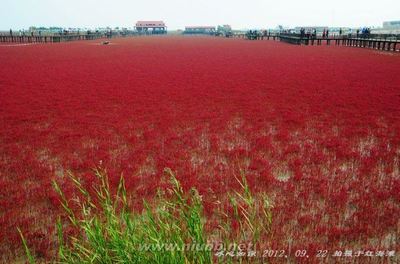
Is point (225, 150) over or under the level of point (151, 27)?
under

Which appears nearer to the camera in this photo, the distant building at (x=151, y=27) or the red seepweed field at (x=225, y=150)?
the red seepweed field at (x=225, y=150)

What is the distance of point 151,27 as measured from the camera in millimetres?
168875

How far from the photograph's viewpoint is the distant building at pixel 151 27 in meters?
167

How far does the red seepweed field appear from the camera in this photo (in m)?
4.42

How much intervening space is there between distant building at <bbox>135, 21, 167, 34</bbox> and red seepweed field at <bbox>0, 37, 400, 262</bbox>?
160 metres

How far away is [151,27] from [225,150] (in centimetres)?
17287

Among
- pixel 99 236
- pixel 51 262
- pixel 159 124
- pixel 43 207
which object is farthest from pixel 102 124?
pixel 99 236

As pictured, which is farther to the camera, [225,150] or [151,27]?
[151,27]

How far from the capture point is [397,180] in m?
5.62

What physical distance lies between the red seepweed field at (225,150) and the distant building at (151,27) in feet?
526

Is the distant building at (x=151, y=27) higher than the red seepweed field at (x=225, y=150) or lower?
higher

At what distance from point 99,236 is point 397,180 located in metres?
5.13

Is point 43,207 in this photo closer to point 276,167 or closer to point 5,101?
point 276,167

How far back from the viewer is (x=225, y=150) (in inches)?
283
